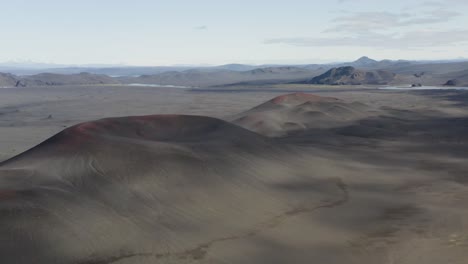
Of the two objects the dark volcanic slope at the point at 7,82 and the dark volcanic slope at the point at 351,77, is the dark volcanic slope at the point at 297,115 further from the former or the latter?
the dark volcanic slope at the point at 7,82

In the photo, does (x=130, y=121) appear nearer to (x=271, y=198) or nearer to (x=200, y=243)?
(x=271, y=198)

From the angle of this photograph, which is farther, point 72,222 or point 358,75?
point 358,75

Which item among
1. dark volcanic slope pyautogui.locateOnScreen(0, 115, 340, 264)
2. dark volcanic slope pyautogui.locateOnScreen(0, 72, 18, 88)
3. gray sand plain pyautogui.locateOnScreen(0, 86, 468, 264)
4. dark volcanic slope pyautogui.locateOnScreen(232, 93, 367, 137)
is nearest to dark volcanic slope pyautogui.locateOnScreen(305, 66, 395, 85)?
dark volcanic slope pyautogui.locateOnScreen(232, 93, 367, 137)

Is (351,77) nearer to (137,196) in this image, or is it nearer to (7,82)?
(7,82)

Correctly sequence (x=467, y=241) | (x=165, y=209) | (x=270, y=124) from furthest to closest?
(x=270, y=124), (x=165, y=209), (x=467, y=241)

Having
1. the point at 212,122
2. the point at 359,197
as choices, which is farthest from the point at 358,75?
the point at 359,197

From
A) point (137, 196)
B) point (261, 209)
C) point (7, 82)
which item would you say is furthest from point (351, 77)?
point (137, 196)

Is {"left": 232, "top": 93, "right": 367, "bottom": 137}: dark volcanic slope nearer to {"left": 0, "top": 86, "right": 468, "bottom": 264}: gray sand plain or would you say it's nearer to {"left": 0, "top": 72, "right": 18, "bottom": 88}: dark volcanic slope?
{"left": 0, "top": 86, "right": 468, "bottom": 264}: gray sand plain
